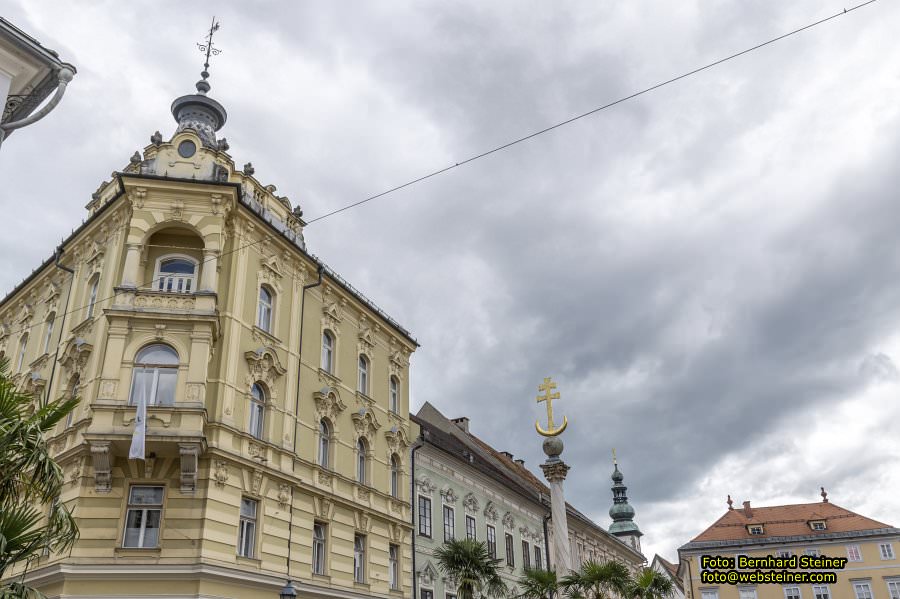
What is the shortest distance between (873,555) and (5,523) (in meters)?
73.8

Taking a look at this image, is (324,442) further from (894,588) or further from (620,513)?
(620,513)

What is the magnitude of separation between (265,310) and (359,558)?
8.91 metres

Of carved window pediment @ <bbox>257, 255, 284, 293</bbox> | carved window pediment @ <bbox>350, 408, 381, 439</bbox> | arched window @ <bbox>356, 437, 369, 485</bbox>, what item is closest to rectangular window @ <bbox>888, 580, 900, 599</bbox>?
carved window pediment @ <bbox>350, 408, 381, 439</bbox>

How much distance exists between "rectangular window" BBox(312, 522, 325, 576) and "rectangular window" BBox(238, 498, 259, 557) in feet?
9.21

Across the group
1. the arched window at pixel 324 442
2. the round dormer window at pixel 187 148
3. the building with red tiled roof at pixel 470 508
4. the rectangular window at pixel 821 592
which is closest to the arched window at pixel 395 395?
the building with red tiled roof at pixel 470 508

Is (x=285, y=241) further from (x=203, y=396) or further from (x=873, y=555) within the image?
(x=873, y=555)

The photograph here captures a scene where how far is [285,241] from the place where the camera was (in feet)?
84.2

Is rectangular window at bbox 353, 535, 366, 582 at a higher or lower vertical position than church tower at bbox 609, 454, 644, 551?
lower

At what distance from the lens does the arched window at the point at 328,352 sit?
88.4 feet

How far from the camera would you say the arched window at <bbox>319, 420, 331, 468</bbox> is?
25.3 m

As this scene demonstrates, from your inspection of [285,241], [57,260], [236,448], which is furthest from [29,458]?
[57,260]

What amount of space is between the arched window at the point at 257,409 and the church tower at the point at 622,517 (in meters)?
84.8

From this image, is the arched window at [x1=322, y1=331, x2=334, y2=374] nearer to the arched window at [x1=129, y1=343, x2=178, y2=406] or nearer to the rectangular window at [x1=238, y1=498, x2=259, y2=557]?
the rectangular window at [x1=238, y1=498, x2=259, y2=557]

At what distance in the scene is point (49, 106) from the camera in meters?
12.1
